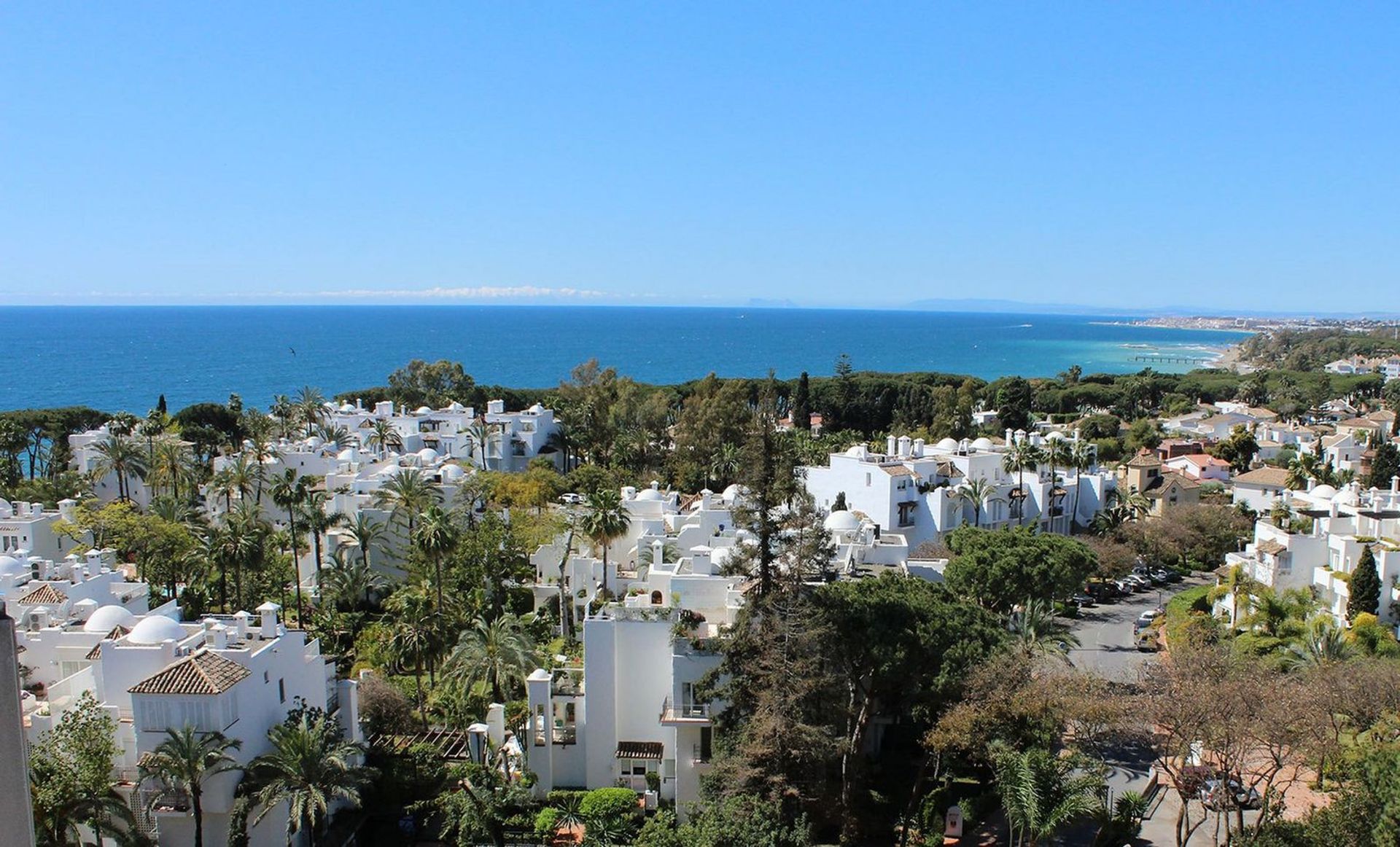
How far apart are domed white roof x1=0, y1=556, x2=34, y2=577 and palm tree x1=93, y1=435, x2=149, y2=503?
15256mm

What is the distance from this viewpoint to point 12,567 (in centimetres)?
2791

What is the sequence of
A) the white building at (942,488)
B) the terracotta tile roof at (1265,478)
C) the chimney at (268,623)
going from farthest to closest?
the terracotta tile roof at (1265,478), the white building at (942,488), the chimney at (268,623)

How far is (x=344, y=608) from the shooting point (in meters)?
35.7

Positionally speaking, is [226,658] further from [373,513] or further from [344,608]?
[373,513]

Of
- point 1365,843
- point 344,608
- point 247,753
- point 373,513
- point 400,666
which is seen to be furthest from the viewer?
point 373,513

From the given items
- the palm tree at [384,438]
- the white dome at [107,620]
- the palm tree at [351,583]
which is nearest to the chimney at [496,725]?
the white dome at [107,620]

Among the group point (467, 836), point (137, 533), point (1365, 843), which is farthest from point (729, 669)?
point (137, 533)

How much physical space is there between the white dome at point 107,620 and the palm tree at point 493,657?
807cm

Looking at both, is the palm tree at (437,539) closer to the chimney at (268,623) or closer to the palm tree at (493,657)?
the palm tree at (493,657)

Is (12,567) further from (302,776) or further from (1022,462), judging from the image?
(1022,462)

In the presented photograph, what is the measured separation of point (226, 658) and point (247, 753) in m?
2.05

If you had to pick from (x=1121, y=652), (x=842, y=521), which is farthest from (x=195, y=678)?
(x=1121, y=652)

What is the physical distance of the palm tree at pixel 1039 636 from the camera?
86.4 feet

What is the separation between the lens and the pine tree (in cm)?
2959
